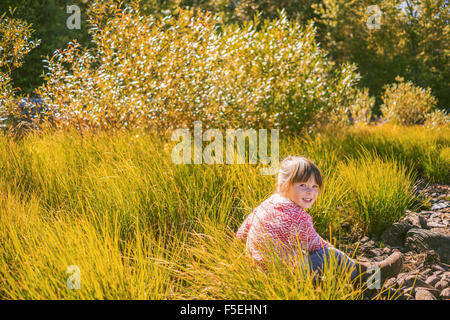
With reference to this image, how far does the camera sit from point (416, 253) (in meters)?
3.38

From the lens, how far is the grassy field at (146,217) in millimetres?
2158

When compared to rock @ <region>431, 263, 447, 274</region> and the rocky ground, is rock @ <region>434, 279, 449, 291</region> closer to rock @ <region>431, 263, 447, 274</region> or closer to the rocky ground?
the rocky ground

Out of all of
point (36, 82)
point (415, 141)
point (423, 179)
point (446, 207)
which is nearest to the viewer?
point (446, 207)

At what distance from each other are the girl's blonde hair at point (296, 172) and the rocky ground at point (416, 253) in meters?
0.65

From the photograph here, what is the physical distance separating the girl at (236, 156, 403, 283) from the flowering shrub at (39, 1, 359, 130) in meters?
2.68

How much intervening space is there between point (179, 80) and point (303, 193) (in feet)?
12.1

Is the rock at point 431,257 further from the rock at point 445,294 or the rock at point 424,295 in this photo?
the rock at point 424,295

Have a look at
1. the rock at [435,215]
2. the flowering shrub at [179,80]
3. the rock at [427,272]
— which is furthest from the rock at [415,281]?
the flowering shrub at [179,80]

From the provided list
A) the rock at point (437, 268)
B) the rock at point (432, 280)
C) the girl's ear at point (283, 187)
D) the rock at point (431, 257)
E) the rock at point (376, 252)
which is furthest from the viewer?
the rock at point (376, 252)

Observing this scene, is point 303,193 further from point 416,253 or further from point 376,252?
point 416,253

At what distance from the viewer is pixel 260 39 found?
22.9 ft
